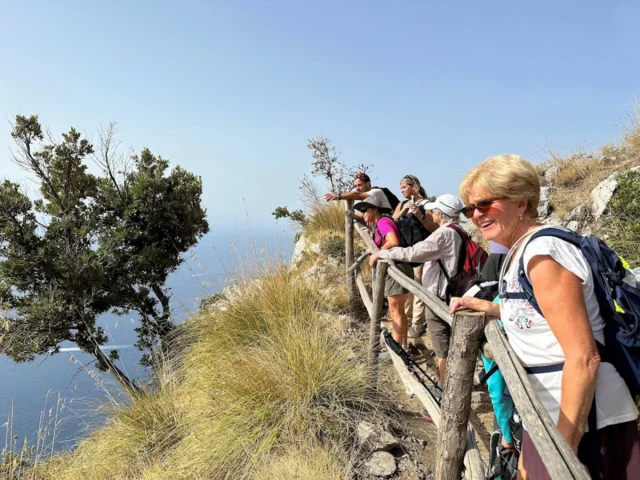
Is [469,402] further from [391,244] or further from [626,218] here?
[626,218]

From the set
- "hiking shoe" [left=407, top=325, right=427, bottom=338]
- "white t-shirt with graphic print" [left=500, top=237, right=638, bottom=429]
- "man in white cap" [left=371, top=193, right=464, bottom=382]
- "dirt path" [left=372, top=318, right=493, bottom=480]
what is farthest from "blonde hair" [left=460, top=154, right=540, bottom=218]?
"hiking shoe" [left=407, top=325, right=427, bottom=338]

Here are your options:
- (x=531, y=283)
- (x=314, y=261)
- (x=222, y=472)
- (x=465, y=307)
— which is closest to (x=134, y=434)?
(x=222, y=472)

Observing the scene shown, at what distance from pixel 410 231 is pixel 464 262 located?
2.70 feet

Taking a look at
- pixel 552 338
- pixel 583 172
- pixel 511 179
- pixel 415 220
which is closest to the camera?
pixel 552 338

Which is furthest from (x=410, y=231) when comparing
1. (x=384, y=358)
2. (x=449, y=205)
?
(x=384, y=358)

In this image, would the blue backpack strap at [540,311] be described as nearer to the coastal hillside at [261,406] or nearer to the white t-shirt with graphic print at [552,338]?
the white t-shirt with graphic print at [552,338]

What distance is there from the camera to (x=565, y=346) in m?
1.11

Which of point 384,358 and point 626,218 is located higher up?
point 384,358

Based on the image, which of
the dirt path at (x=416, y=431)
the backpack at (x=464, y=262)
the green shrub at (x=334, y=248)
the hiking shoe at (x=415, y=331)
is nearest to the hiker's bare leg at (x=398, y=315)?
the dirt path at (x=416, y=431)

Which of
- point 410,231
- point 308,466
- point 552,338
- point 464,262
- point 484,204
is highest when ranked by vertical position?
point 484,204

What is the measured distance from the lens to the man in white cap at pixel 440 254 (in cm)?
316

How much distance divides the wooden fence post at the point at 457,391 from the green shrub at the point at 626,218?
14.4 ft

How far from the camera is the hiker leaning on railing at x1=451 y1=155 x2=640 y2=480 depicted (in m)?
1.10

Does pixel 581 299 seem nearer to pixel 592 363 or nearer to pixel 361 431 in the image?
pixel 592 363
